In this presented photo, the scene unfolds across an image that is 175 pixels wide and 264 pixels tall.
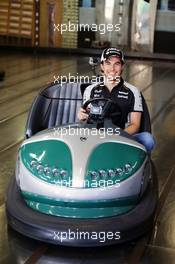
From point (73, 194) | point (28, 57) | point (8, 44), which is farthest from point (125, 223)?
point (8, 44)

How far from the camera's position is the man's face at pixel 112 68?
2527mm

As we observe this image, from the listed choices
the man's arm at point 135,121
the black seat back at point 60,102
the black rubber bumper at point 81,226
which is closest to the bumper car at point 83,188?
the black rubber bumper at point 81,226

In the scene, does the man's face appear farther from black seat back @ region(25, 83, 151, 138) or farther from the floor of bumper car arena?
the floor of bumper car arena

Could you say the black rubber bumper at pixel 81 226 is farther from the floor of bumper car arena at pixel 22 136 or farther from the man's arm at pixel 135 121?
the man's arm at pixel 135 121

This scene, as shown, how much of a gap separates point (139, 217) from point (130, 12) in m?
7.31

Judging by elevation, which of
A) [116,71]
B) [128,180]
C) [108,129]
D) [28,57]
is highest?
[116,71]

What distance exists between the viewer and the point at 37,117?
2789 mm

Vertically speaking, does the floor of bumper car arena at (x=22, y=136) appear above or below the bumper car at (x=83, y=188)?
below

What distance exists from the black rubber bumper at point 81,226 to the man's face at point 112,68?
695 millimetres

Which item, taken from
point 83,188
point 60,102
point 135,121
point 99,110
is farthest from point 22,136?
point 83,188

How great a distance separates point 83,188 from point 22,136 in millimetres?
1936

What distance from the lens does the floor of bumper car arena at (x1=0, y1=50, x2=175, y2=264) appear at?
7.00 ft

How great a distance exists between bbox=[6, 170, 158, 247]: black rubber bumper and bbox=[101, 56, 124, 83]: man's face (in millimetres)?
695

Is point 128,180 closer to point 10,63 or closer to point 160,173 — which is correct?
point 160,173
